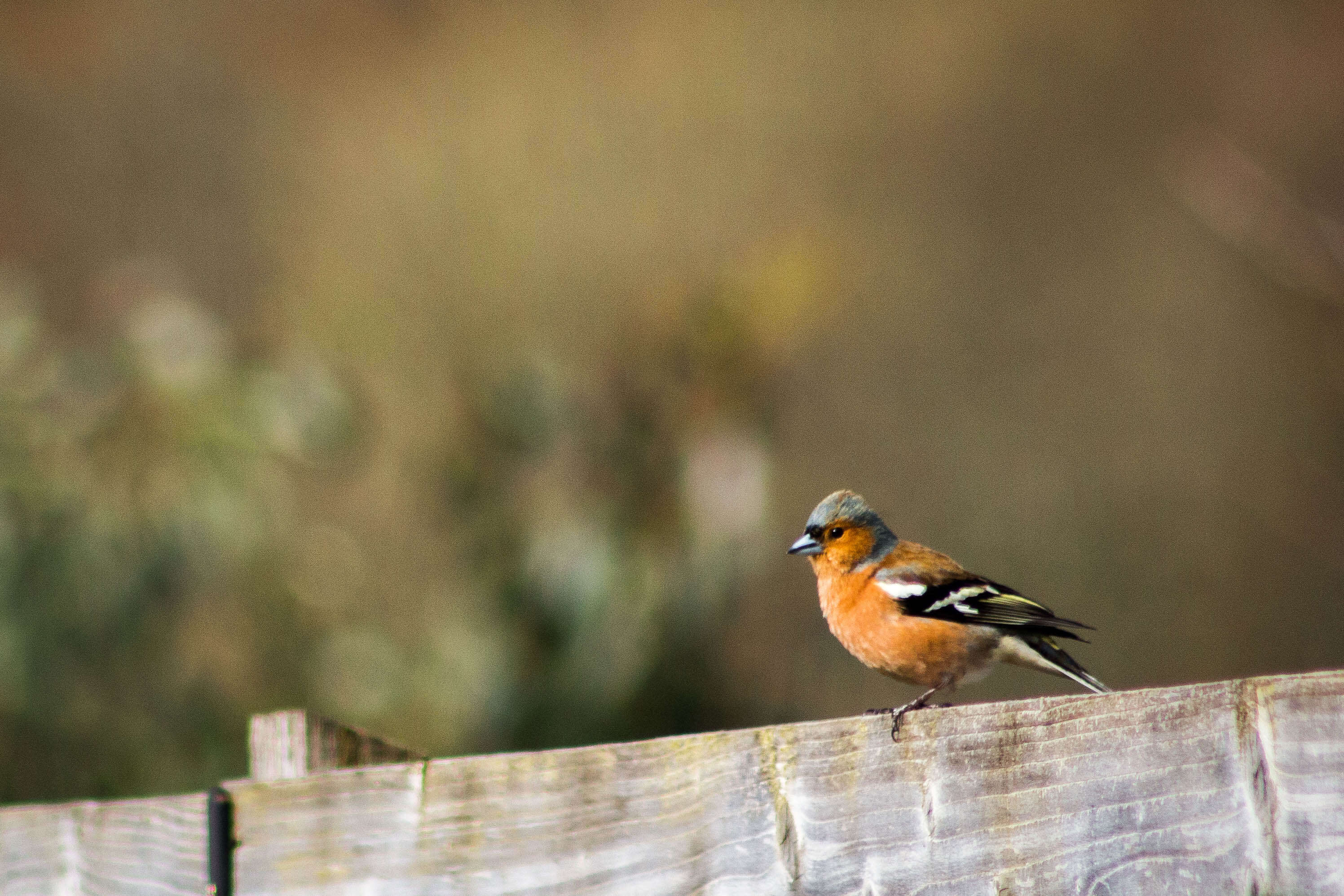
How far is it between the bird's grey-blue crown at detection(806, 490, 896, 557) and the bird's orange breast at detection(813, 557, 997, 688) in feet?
0.69

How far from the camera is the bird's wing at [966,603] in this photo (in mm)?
2594

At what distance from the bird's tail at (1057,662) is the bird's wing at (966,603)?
4 cm

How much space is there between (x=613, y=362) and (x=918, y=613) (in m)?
1.31

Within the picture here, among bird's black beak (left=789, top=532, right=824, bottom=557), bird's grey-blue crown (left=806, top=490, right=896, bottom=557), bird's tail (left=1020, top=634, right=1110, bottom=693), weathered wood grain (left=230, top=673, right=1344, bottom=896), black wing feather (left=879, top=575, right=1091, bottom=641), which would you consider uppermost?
bird's grey-blue crown (left=806, top=490, right=896, bottom=557)

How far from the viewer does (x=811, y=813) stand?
4.60ft

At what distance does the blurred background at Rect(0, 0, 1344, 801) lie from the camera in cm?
334

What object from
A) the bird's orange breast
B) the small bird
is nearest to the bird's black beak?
the small bird

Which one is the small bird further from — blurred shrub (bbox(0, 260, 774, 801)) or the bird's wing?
blurred shrub (bbox(0, 260, 774, 801))

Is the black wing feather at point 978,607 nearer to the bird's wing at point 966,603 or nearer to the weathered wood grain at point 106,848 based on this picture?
the bird's wing at point 966,603

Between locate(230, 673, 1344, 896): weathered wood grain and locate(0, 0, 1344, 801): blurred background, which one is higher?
locate(0, 0, 1344, 801): blurred background

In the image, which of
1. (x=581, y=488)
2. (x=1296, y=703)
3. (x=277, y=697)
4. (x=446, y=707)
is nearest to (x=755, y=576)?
(x=581, y=488)

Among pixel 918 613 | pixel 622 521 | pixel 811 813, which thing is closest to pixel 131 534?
pixel 622 521

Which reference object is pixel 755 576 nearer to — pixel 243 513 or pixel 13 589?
pixel 243 513

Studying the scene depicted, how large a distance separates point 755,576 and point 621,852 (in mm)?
1976
